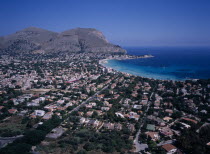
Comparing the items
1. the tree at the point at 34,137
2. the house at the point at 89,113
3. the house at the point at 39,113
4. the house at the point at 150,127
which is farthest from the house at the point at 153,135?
the house at the point at 39,113

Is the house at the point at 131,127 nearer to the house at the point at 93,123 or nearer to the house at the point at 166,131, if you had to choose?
the house at the point at 166,131

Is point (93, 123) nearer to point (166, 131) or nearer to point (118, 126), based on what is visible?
point (118, 126)

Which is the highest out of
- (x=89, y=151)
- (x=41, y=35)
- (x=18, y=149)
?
(x=41, y=35)

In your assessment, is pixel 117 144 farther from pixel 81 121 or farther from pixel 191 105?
pixel 191 105

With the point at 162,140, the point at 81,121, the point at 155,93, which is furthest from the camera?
the point at 155,93

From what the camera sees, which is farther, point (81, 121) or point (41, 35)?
point (41, 35)

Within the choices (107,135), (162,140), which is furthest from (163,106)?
(107,135)

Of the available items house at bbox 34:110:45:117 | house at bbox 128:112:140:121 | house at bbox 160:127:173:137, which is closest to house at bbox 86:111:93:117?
house at bbox 128:112:140:121
